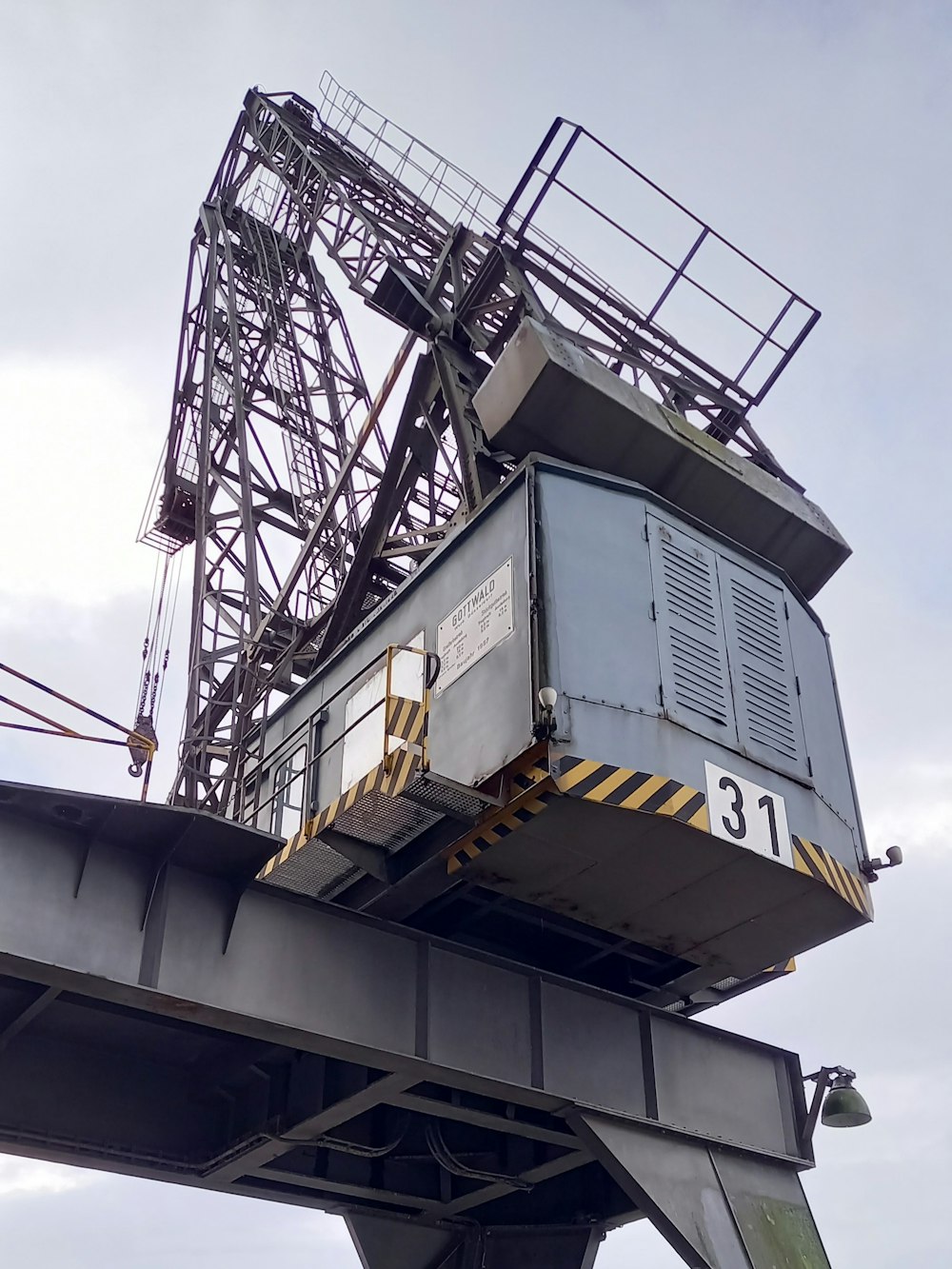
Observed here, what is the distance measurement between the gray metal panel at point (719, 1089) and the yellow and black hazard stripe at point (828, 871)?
2.42 metres

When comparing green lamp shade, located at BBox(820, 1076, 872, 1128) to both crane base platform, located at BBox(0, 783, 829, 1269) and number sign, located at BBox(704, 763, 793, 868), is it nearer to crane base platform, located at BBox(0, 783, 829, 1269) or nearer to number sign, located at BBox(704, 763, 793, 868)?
crane base platform, located at BBox(0, 783, 829, 1269)

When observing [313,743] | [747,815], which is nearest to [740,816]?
[747,815]

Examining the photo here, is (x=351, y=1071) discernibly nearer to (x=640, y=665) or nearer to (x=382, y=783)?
(x=382, y=783)

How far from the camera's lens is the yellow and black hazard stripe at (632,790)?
911cm

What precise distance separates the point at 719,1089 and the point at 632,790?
4.53m

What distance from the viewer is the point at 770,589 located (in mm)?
11734

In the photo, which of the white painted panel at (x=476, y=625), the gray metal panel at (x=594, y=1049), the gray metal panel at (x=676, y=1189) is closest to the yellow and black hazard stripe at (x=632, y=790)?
the white painted panel at (x=476, y=625)

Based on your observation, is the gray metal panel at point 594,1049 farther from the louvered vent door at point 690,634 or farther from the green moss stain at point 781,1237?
Answer: the louvered vent door at point 690,634

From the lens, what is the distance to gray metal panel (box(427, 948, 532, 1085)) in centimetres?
1045

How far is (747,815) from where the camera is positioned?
995cm

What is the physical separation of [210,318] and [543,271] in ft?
33.4

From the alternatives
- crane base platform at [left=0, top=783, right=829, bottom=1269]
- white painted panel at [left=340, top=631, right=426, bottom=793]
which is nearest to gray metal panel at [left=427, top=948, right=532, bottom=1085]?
crane base platform at [left=0, top=783, right=829, bottom=1269]

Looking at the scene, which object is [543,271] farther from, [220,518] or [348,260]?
[220,518]

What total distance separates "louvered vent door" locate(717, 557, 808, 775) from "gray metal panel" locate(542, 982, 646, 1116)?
302 cm
